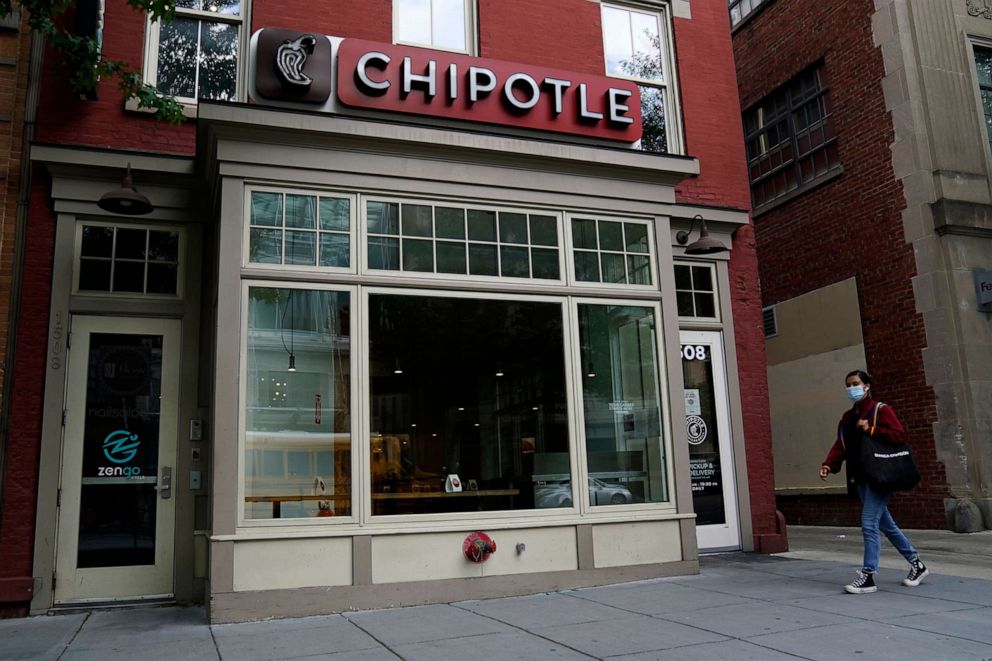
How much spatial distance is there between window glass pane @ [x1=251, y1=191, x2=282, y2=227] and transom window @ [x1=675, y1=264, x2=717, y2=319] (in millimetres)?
5000

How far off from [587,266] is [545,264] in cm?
47

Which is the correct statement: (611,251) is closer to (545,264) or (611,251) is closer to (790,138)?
(545,264)

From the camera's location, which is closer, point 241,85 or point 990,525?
point 241,85

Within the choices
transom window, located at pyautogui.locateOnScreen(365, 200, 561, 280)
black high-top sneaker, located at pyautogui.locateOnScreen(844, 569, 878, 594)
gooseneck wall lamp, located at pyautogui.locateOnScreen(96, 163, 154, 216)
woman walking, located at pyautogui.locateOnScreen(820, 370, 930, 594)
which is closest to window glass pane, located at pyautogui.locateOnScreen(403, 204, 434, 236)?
transom window, located at pyautogui.locateOnScreen(365, 200, 561, 280)

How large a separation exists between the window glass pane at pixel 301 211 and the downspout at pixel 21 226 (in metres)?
2.53

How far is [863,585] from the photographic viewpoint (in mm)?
6746

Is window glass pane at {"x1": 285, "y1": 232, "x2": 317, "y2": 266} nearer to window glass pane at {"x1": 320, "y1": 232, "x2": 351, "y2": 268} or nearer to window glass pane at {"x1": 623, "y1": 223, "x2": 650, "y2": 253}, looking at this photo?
window glass pane at {"x1": 320, "y1": 232, "x2": 351, "y2": 268}

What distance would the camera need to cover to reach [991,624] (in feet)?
18.0

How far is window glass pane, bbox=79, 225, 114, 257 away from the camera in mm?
7832

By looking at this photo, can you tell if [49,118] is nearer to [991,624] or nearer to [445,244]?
[445,244]

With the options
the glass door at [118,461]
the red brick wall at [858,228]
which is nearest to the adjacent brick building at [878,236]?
the red brick wall at [858,228]

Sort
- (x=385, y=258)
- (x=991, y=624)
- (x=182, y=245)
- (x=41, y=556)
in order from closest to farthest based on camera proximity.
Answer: (x=991, y=624) → (x=41, y=556) → (x=385, y=258) → (x=182, y=245)

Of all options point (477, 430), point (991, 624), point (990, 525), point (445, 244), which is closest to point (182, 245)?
point (445, 244)

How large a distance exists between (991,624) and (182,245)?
7.59 meters
